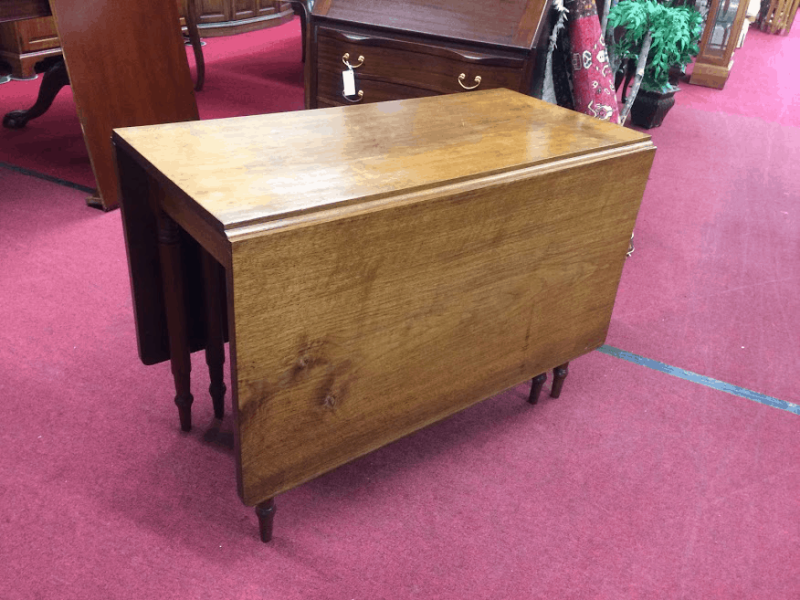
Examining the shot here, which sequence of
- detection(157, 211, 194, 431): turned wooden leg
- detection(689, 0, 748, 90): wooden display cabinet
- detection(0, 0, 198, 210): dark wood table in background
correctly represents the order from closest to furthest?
detection(157, 211, 194, 431): turned wooden leg, detection(0, 0, 198, 210): dark wood table in background, detection(689, 0, 748, 90): wooden display cabinet

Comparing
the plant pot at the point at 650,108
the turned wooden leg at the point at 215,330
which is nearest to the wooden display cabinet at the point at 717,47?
the plant pot at the point at 650,108

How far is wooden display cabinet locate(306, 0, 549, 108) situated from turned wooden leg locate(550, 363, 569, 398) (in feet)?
2.64

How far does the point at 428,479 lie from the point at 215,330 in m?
0.54

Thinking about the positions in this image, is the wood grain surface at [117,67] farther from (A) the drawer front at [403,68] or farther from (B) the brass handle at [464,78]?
(B) the brass handle at [464,78]

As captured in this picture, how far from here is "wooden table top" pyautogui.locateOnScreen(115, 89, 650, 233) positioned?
1.03 m

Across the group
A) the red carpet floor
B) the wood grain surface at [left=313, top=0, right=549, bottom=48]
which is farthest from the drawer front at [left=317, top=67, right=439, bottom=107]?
the red carpet floor

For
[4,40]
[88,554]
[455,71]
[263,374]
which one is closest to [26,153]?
[4,40]

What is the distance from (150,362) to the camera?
1.44 meters

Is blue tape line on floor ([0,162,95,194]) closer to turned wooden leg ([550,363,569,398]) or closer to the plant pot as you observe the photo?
turned wooden leg ([550,363,569,398])

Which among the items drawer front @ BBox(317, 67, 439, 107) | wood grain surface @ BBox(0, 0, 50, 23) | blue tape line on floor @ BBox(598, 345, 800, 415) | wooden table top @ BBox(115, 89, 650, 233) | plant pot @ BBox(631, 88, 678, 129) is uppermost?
wood grain surface @ BBox(0, 0, 50, 23)

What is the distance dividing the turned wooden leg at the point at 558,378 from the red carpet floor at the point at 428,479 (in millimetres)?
36

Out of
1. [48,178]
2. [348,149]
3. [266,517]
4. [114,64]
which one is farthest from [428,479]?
[48,178]

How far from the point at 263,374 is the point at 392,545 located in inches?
18.6

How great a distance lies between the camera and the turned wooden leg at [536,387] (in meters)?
1.68
